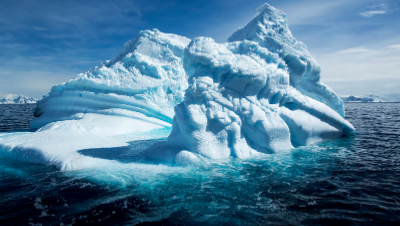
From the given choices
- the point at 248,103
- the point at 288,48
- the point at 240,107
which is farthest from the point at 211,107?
the point at 288,48

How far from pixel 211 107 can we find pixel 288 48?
4347mm

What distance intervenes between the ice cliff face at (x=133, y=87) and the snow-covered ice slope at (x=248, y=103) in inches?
192

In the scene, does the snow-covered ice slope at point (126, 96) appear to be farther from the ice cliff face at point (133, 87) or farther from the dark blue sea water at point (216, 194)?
the dark blue sea water at point (216, 194)

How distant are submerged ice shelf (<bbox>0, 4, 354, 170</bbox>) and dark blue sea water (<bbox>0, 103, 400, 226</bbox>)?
723 millimetres

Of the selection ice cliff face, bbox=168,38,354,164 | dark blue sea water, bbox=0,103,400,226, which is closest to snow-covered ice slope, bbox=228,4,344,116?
ice cliff face, bbox=168,38,354,164

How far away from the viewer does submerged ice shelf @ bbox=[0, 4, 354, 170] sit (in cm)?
593

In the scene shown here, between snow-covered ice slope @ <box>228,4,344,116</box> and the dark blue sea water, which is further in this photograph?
snow-covered ice slope @ <box>228,4,344,116</box>

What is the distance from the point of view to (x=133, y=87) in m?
11.0

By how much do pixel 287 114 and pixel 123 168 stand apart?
5142mm

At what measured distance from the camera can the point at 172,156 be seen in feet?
18.7

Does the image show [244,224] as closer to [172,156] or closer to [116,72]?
[172,156]

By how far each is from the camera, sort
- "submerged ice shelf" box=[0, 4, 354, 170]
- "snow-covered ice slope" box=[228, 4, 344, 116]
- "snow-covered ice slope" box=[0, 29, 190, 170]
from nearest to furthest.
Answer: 1. "submerged ice shelf" box=[0, 4, 354, 170]
2. "snow-covered ice slope" box=[228, 4, 344, 116]
3. "snow-covered ice slope" box=[0, 29, 190, 170]

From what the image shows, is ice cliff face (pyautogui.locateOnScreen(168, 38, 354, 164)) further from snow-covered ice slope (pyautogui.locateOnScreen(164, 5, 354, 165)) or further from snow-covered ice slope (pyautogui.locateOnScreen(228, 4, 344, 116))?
snow-covered ice slope (pyautogui.locateOnScreen(228, 4, 344, 116))

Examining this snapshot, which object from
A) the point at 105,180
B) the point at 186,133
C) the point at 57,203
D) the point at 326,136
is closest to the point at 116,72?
the point at 186,133
